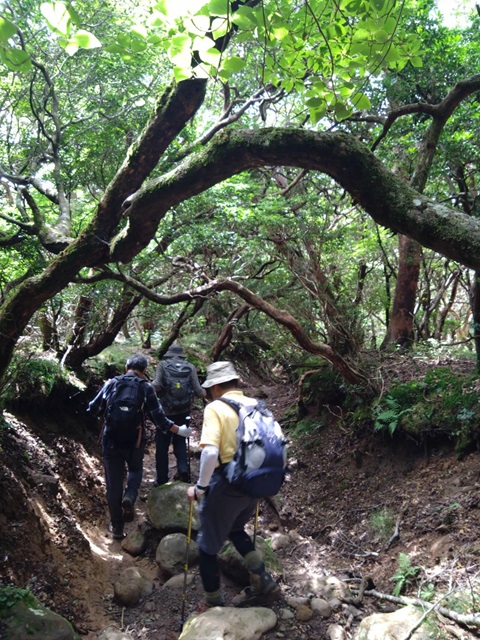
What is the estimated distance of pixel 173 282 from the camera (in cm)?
1347

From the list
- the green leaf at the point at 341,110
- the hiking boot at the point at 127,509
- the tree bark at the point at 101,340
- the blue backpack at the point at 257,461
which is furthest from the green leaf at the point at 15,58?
the tree bark at the point at 101,340

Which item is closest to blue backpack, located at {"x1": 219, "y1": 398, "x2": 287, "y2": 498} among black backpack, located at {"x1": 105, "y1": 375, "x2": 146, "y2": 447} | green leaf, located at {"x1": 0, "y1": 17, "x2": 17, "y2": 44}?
black backpack, located at {"x1": 105, "y1": 375, "x2": 146, "y2": 447}

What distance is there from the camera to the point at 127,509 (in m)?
5.92

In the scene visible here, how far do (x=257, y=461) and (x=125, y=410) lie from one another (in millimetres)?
2565

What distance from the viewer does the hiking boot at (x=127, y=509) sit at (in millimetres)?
5812

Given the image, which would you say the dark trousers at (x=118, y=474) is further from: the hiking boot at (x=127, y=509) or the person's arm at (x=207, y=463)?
the person's arm at (x=207, y=463)

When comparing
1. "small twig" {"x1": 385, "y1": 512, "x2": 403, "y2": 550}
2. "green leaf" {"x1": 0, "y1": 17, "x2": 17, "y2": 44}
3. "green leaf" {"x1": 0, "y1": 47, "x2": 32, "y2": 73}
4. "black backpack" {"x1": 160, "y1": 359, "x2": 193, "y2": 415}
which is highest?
"green leaf" {"x1": 0, "y1": 47, "x2": 32, "y2": 73}

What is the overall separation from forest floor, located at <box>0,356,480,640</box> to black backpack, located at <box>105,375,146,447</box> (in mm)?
1114

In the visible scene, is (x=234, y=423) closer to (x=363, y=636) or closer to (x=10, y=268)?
(x=363, y=636)

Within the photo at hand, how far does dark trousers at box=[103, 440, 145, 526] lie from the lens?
19.0 feet

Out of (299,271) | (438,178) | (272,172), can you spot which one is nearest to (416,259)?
(438,178)

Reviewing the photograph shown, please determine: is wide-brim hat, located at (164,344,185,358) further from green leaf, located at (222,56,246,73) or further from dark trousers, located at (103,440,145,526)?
green leaf, located at (222,56,246,73)

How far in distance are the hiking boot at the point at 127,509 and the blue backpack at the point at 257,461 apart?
2.65 meters

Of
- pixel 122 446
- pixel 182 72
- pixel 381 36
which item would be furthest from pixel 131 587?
pixel 381 36
